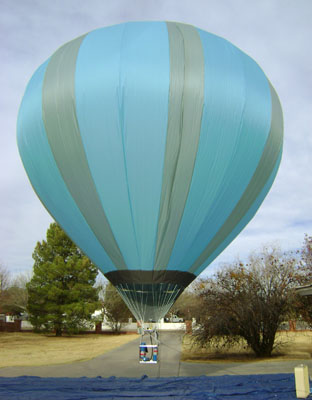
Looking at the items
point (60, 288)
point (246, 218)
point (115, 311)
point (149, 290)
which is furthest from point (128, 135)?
point (115, 311)

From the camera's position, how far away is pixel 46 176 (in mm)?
9492

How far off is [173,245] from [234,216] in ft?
6.01

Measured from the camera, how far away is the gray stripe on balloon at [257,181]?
9344 millimetres

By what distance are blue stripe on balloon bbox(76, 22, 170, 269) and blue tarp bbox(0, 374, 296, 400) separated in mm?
2400

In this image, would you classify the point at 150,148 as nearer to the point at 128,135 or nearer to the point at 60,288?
the point at 128,135

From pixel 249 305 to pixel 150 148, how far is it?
8.77 meters

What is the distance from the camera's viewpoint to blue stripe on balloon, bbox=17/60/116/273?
923 centimetres

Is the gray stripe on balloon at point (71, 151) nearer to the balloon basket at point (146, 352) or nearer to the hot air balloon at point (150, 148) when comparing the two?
the hot air balloon at point (150, 148)

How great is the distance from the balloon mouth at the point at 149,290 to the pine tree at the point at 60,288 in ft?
74.8

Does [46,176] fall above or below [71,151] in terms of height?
below

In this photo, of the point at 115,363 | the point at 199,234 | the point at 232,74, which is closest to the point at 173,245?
the point at 199,234

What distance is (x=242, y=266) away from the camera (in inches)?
657

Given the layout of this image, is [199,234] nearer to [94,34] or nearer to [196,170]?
[196,170]

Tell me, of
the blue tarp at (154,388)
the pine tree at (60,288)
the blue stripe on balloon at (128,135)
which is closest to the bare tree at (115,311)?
the pine tree at (60,288)
